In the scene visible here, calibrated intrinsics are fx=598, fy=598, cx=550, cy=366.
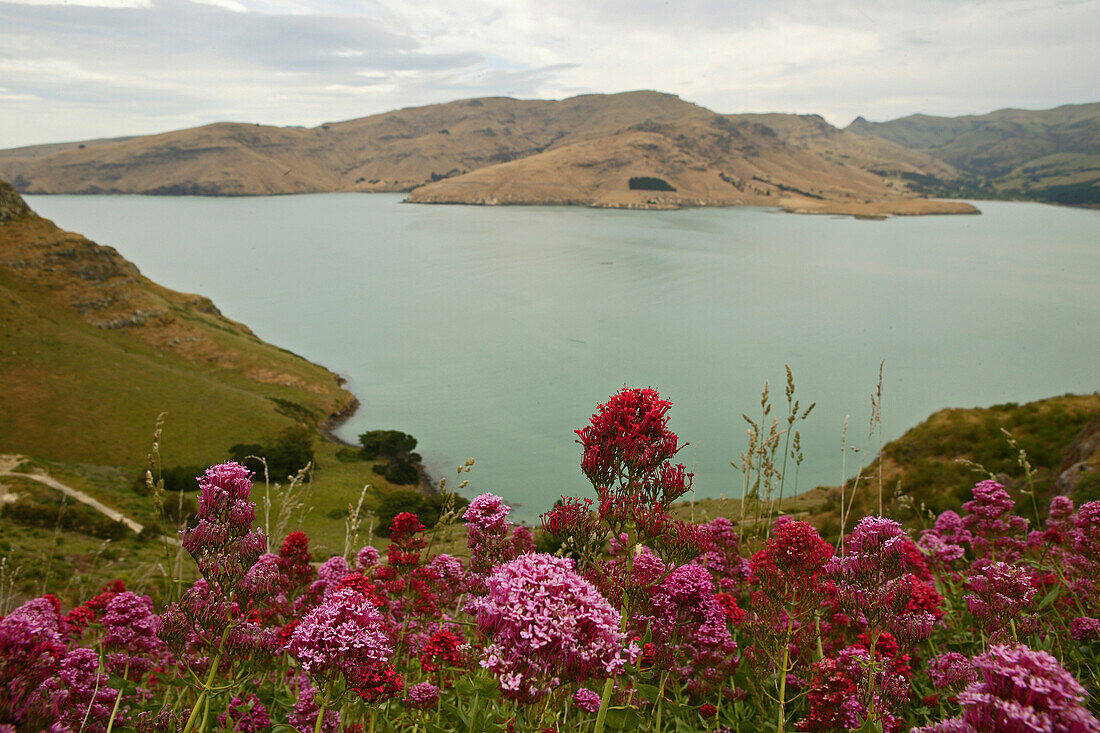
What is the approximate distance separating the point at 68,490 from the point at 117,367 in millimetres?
22501

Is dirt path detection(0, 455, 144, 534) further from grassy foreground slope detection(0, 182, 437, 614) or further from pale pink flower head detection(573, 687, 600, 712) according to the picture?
pale pink flower head detection(573, 687, 600, 712)

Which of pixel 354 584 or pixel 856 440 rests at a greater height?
pixel 354 584

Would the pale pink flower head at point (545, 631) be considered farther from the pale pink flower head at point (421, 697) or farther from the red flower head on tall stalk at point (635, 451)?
the pale pink flower head at point (421, 697)

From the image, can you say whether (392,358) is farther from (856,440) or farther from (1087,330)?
(1087,330)

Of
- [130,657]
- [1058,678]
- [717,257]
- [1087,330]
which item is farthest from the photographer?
[717,257]

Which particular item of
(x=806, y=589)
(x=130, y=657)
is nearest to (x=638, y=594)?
(x=806, y=589)

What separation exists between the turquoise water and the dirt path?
21618mm

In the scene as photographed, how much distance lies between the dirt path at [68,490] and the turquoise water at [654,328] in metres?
21.6

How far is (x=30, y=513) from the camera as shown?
34.2m

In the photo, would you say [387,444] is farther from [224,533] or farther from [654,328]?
[224,533]

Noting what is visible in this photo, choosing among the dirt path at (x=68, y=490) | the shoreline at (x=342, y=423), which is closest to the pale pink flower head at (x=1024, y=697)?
the dirt path at (x=68, y=490)

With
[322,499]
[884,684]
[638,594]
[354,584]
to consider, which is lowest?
[322,499]

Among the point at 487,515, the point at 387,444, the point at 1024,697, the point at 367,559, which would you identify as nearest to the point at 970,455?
the point at 367,559

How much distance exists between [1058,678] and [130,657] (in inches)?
236
